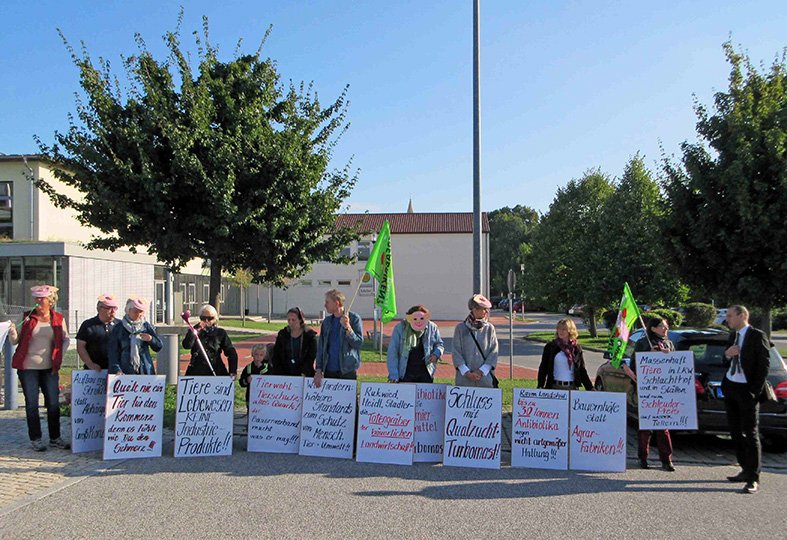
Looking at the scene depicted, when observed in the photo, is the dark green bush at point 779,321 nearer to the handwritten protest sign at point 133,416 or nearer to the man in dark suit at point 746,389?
the man in dark suit at point 746,389

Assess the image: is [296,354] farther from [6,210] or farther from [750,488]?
[6,210]

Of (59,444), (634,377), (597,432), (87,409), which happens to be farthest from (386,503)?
(59,444)

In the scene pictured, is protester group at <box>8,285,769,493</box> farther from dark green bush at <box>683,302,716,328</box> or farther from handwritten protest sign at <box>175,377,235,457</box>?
dark green bush at <box>683,302,716,328</box>

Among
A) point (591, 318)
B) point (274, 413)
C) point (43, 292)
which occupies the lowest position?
point (591, 318)

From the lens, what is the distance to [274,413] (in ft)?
24.8

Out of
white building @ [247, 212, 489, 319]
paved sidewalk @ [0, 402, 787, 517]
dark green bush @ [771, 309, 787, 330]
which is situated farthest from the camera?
white building @ [247, 212, 489, 319]

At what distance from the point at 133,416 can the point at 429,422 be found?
3.32 m

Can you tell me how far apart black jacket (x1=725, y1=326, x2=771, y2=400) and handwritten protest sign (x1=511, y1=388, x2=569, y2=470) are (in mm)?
1819

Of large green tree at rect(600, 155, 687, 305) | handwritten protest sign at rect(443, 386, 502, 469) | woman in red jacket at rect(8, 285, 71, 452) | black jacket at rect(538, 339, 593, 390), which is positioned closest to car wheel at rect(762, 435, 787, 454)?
black jacket at rect(538, 339, 593, 390)

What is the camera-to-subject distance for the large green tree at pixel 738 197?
10523 millimetres

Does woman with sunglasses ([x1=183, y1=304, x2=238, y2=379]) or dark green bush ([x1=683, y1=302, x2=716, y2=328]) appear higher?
woman with sunglasses ([x1=183, y1=304, x2=238, y2=379])

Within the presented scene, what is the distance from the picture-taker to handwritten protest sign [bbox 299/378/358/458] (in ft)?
24.0

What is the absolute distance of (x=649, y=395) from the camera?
722 centimetres

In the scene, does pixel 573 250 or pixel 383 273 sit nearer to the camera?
pixel 383 273
